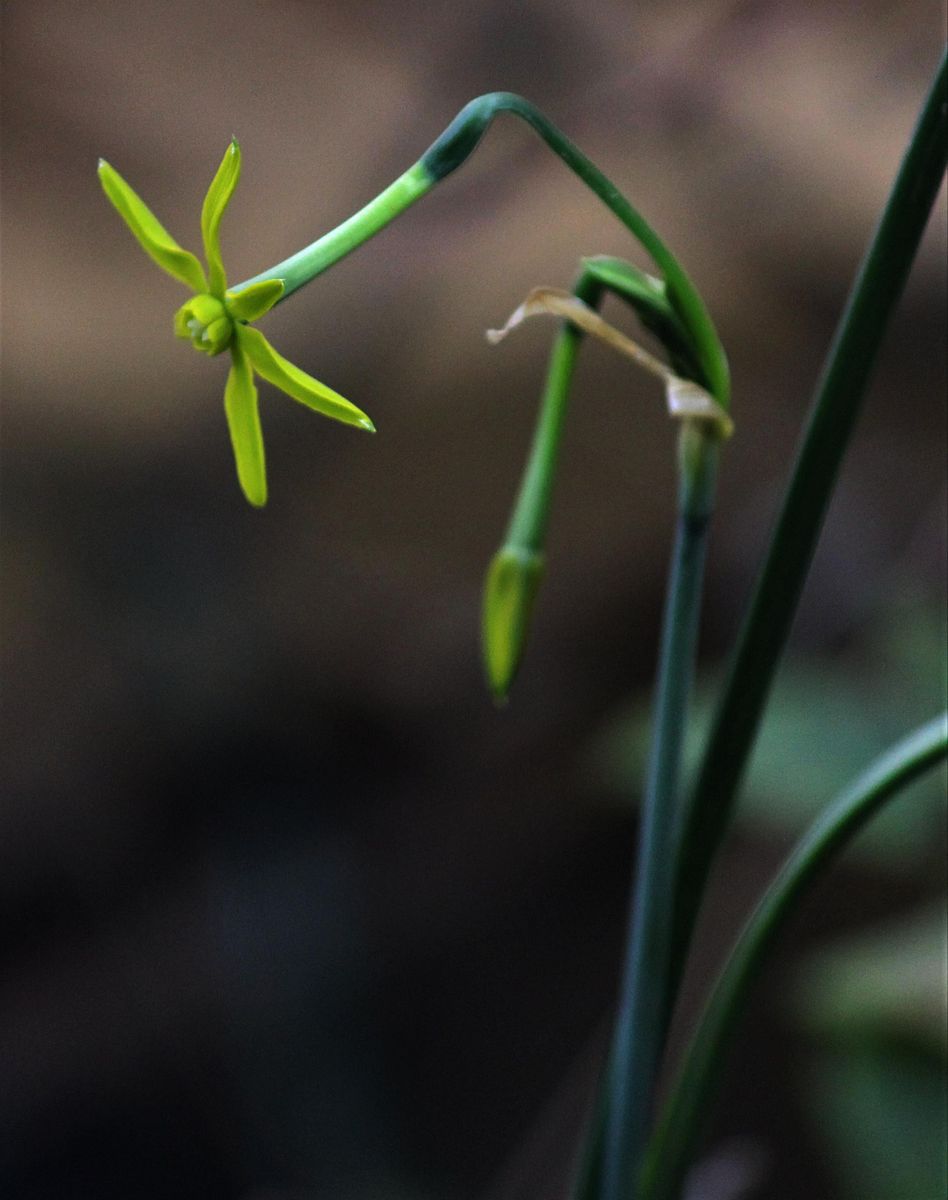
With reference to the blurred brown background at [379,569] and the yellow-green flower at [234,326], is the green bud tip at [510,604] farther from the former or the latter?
the blurred brown background at [379,569]

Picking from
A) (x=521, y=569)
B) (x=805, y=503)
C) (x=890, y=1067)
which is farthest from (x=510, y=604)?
(x=890, y=1067)

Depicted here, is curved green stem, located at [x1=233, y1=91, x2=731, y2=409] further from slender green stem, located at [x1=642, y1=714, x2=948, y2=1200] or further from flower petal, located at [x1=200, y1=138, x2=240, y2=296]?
slender green stem, located at [x1=642, y1=714, x2=948, y2=1200]

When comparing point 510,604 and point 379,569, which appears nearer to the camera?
point 510,604

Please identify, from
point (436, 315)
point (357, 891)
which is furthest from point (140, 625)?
point (436, 315)

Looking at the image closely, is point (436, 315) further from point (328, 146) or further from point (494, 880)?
point (494, 880)

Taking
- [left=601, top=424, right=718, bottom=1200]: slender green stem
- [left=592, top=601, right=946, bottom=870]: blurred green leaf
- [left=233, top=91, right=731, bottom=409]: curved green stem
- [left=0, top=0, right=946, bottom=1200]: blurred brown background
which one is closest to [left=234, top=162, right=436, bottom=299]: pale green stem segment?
[left=233, top=91, right=731, bottom=409]: curved green stem

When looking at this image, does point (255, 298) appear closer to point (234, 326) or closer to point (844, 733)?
point (234, 326)

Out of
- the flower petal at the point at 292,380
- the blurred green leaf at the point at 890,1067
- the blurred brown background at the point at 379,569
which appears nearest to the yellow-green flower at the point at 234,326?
the flower petal at the point at 292,380
